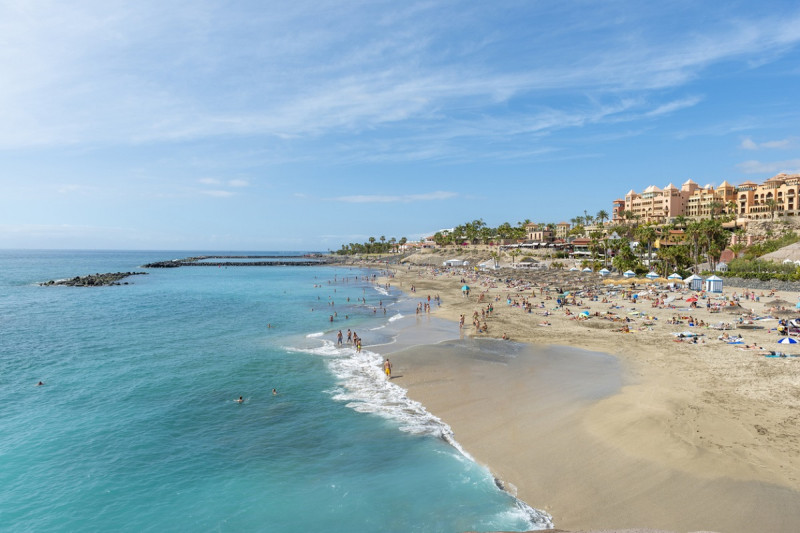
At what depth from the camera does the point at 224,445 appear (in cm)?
1504

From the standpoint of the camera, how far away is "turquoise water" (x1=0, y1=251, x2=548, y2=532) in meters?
11.1

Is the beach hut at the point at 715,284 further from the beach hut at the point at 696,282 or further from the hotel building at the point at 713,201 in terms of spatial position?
the hotel building at the point at 713,201

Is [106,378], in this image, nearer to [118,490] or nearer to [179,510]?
[118,490]

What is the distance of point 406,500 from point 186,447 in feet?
28.4

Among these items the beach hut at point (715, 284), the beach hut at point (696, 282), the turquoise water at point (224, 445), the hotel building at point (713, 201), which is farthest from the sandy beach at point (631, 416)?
the hotel building at point (713, 201)

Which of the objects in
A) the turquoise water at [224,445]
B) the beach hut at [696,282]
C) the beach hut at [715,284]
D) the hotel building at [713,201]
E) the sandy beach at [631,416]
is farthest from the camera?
the hotel building at [713,201]

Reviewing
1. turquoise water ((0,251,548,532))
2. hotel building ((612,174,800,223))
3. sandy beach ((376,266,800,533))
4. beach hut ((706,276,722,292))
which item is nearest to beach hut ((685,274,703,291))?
beach hut ((706,276,722,292))

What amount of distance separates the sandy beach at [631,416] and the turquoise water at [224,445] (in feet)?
5.30

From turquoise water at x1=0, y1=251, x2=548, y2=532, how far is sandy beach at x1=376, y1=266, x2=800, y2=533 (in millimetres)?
1617

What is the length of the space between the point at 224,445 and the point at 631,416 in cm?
1497

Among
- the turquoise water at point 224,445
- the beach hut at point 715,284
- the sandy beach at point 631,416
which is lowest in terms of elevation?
the turquoise water at point 224,445

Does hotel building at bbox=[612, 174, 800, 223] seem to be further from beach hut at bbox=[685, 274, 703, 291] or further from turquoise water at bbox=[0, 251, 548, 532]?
turquoise water at bbox=[0, 251, 548, 532]

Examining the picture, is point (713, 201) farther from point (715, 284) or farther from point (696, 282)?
point (715, 284)

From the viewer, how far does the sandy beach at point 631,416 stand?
420 inches
